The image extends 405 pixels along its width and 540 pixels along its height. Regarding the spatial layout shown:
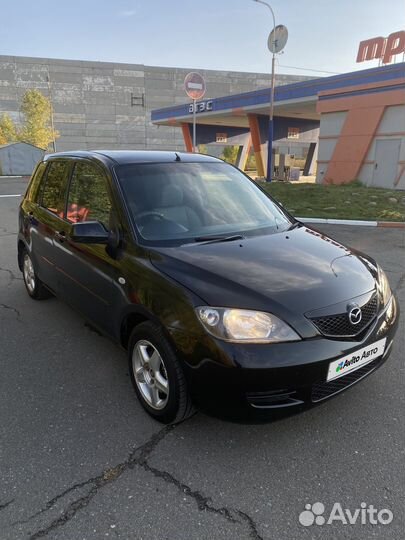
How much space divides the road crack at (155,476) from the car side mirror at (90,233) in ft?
4.65

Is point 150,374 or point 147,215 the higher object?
point 147,215

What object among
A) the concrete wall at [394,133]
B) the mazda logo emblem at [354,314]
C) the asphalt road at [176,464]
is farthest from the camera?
the concrete wall at [394,133]

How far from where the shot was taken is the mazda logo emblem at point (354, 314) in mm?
2447

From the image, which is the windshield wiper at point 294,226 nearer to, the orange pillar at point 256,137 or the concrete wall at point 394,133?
the concrete wall at point 394,133

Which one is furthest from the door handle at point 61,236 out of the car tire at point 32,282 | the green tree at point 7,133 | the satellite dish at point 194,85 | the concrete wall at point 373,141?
the green tree at point 7,133

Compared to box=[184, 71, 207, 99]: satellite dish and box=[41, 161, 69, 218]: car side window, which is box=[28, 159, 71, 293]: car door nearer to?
box=[41, 161, 69, 218]: car side window

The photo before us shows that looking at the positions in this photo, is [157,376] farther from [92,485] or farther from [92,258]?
[92,258]

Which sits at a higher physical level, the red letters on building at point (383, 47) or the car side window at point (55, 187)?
the red letters on building at point (383, 47)

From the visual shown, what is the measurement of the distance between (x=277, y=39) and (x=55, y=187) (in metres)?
17.5

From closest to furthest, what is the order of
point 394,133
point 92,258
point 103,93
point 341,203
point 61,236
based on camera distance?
point 92,258
point 61,236
point 341,203
point 394,133
point 103,93

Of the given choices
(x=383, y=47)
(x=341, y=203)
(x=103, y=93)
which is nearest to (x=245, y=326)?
(x=341, y=203)

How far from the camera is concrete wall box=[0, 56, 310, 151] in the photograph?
59.0 metres

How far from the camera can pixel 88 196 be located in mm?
3551

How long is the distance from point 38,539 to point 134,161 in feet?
8.71
